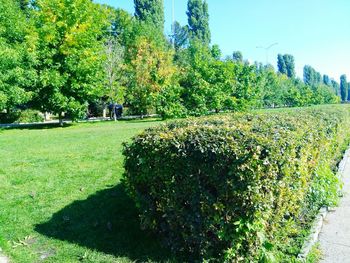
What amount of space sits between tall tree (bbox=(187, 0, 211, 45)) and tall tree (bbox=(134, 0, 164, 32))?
35.1 ft

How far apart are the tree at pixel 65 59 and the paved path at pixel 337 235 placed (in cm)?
1896

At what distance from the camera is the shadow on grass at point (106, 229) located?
4.11m

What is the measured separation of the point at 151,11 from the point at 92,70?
3134cm

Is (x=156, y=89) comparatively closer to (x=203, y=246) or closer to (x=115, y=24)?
(x=115, y=24)

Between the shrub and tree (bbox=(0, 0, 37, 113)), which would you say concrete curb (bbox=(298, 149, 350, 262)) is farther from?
the shrub

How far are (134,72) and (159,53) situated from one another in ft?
15.3

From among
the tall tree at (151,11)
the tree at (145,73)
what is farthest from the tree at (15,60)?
the tall tree at (151,11)

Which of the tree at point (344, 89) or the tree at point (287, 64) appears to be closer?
the tree at point (287, 64)

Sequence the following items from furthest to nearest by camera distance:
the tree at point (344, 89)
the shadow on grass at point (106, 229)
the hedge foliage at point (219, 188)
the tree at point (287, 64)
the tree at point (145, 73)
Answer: the tree at point (344, 89), the tree at point (287, 64), the tree at point (145, 73), the shadow on grass at point (106, 229), the hedge foliage at point (219, 188)

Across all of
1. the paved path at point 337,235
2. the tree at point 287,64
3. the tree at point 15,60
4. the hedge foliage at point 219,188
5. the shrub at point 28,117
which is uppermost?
the tree at point 287,64

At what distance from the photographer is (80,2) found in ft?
79.3

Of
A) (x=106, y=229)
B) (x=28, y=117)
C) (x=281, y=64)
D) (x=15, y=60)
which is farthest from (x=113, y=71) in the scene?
(x=281, y=64)

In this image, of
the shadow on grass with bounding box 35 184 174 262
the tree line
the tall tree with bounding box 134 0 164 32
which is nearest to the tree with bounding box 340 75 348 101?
the tall tree with bounding box 134 0 164 32

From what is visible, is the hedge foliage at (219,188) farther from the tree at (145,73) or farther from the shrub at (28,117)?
the shrub at (28,117)
